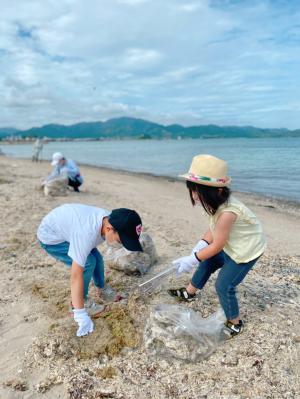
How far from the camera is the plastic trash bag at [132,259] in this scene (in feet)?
15.4

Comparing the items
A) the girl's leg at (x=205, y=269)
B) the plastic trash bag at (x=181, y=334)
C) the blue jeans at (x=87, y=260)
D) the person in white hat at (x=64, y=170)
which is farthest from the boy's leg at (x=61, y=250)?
the person in white hat at (x=64, y=170)

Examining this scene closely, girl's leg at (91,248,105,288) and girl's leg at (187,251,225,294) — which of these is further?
girl's leg at (91,248,105,288)

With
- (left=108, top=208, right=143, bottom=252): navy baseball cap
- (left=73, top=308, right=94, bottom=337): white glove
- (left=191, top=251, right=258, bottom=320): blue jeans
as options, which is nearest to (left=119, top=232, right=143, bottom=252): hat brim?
(left=108, top=208, right=143, bottom=252): navy baseball cap

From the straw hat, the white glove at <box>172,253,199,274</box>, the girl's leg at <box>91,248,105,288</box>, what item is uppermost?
the straw hat

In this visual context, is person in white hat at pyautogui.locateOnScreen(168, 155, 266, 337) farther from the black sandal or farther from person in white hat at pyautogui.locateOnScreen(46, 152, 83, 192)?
person in white hat at pyautogui.locateOnScreen(46, 152, 83, 192)

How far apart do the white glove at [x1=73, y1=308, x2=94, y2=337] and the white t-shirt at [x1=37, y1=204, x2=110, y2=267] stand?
0.47 metres

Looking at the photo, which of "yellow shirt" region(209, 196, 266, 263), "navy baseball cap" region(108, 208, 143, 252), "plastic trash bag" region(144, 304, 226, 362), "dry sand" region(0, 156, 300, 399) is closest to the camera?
"dry sand" region(0, 156, 300, 399)

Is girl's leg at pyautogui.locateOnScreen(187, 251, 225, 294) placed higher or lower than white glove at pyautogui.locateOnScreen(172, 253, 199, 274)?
lower

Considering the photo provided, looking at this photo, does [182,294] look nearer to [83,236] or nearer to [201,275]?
[201,275]

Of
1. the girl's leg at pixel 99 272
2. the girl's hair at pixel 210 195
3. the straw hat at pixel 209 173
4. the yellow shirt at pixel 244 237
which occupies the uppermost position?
the straw hat at pixel 209 173

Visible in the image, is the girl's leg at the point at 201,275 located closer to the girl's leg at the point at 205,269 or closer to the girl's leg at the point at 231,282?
the girl's leg at the point at 205,269

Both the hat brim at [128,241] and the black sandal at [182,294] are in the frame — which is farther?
the black sandal at [182,294]

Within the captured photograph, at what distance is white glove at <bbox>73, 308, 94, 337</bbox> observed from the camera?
328 centimetres

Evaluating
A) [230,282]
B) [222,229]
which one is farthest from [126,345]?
[222,229]
